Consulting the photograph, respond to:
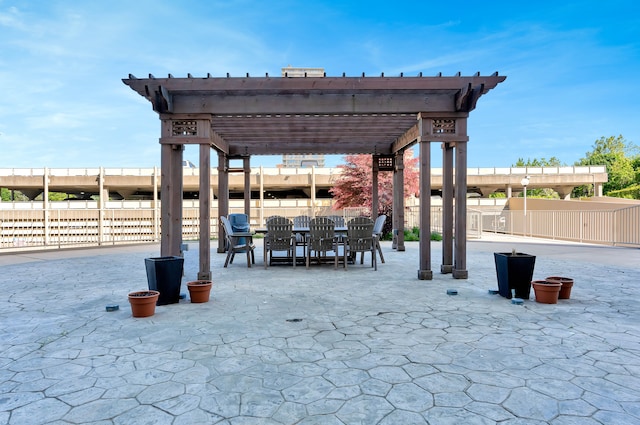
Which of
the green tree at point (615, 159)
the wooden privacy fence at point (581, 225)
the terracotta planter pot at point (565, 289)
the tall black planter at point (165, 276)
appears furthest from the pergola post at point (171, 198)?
the green tree at point (615, 159)

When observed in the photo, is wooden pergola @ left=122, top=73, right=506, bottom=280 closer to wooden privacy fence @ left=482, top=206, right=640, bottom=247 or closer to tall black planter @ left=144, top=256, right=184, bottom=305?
tall black planter @ left=144, top=256, right=184, bottom=305

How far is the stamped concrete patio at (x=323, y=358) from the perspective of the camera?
6.18 ft

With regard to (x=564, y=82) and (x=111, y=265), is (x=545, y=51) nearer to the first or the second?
(x=564, y=82)

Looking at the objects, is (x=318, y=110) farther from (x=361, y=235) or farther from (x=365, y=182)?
(x=365, y=182)

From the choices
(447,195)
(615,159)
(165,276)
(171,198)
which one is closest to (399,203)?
(447,195)

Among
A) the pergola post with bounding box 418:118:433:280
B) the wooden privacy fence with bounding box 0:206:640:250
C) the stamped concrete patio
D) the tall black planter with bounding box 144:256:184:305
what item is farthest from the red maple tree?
the tall black planter with bounding box 144:256:184:305

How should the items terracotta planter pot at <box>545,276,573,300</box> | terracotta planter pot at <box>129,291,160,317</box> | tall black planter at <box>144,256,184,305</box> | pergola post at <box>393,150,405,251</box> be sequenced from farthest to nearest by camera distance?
pergola post at <box>393,150,405,251</box> < terracotta planter pot at <box>545,276,573,300</box> < tall black planter at <box>144,256,184,305</box> < terracotta planter pot at <box>129,291,160,317</box>

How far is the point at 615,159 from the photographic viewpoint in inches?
1405

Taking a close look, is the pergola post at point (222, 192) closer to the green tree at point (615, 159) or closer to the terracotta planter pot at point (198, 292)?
the terracotta planter pot at point (198, 292)

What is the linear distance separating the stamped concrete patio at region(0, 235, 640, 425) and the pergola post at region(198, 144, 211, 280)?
80 cm

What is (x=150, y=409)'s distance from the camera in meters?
1.90

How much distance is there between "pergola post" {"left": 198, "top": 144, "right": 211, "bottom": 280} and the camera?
562 centimetres

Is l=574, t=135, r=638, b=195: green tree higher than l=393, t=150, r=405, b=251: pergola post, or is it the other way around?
l=574, t=135, r=638, b=195: green tree

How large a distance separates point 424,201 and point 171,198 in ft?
13.6
